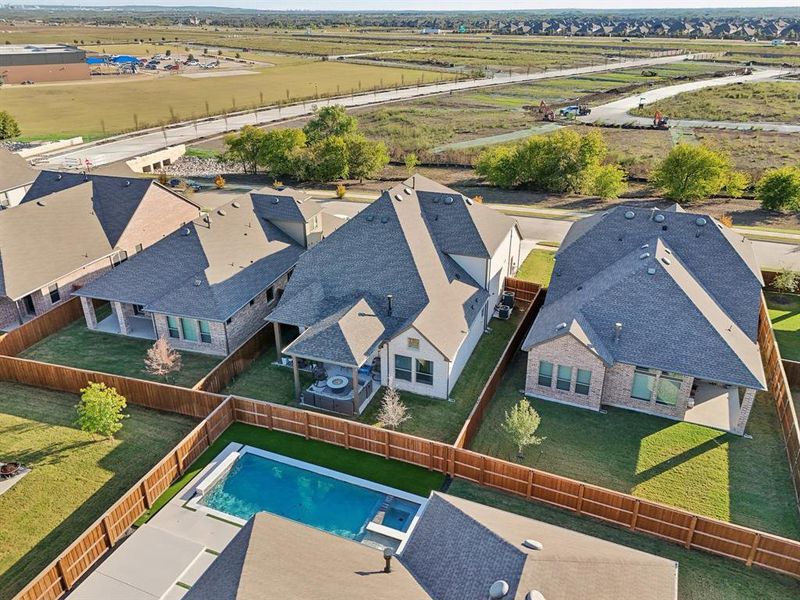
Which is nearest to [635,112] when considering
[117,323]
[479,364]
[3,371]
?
[479,364]

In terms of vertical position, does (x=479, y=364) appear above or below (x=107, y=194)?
below

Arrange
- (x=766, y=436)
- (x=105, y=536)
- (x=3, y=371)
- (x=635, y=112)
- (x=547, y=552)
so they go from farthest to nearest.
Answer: (x=635, y=112) → (x=3, y=371) → (x=766, y=436) → (x=105, y=536) → (x=547, y=552)

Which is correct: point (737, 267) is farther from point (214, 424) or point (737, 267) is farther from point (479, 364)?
point (214, 424)

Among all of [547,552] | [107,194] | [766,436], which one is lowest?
[766,436]

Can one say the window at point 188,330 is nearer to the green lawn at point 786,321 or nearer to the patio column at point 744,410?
the patio column at point 744,410

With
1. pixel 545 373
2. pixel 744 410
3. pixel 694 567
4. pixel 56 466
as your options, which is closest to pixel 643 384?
pixel 744 410
